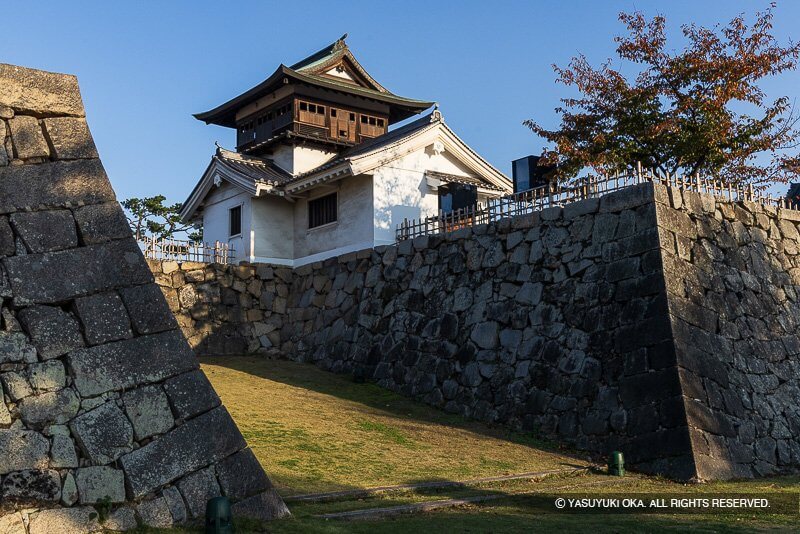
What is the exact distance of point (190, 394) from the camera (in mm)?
7465

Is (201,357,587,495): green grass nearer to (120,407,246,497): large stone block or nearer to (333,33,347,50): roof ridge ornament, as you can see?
(120,407,246,497): large stone block

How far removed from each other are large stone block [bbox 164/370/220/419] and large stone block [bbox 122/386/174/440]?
3.3 inches

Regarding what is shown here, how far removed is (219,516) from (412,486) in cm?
396

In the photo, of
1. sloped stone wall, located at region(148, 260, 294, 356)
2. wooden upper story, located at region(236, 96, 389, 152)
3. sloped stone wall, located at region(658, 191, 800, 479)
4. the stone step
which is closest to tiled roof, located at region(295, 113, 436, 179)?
wooden upper story, located at region(236, 96, 389, 152)

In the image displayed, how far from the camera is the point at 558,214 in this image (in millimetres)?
15656

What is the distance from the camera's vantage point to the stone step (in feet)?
29.9

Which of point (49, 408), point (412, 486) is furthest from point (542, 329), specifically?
point (49, 408)

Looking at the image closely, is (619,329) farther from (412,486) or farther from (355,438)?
(412,486)

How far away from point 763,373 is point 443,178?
36.4ft

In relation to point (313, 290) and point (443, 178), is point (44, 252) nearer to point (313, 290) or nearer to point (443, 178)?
point (313, 290)

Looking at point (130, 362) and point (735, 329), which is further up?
point (735, 329)

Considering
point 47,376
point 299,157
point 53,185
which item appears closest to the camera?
point 47,376

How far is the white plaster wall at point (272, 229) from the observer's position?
23.1m

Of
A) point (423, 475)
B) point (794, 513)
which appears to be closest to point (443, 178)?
point (423, 475)
